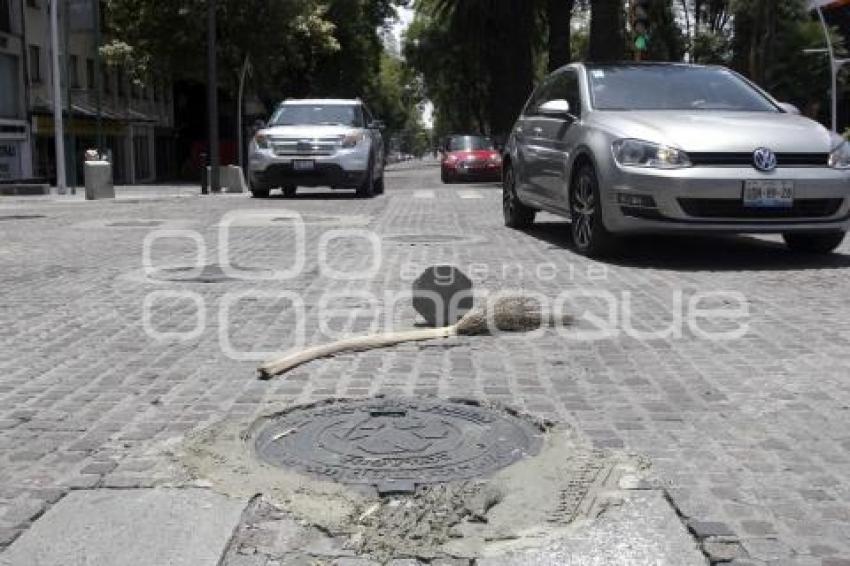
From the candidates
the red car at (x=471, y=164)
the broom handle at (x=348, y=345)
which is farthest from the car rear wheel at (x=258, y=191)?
the broom handle at (x=348, y=345)

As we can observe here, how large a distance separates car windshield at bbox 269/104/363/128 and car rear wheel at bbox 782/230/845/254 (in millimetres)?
10615

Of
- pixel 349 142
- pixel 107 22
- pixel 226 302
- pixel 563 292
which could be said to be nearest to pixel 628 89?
pixel 563 292

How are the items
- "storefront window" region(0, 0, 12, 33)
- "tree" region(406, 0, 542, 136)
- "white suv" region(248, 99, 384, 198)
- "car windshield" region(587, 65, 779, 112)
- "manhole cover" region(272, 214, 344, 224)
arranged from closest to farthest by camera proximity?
1. "car windshield" region(587, 65, 779, 112)
2. "manhole cover" region(272, 214, 344, 224)
3. "white suv" region(248, 99, 384, 198)
4. "tree" region(406, 0, 542, 136)
5. "storefront window" region(0, 0, 12, 33)

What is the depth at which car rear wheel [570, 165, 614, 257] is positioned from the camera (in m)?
8.32

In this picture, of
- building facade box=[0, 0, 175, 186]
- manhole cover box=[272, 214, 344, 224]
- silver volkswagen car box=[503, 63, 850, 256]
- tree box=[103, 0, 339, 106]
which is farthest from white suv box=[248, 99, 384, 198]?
tree box=[103, 0, 339, 106]

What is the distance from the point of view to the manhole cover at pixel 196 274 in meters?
7.68

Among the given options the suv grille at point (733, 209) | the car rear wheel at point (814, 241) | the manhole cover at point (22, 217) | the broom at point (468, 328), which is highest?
the suv grille at point (733, 209)

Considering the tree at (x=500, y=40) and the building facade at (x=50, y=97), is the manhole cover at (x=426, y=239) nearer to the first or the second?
the building facade at (x=50, y=97)

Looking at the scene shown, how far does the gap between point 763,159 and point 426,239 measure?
12.3 ft

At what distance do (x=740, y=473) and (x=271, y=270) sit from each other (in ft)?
17.8

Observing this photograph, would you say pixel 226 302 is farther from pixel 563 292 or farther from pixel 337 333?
pixel 563 292

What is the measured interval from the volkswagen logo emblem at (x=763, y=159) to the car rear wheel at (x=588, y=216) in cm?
122

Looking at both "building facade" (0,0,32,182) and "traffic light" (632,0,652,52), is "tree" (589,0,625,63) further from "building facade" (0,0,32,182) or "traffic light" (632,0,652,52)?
"building facade" (0,0,32,182)

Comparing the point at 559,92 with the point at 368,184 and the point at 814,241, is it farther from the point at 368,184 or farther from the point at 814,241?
the point at 368,184
